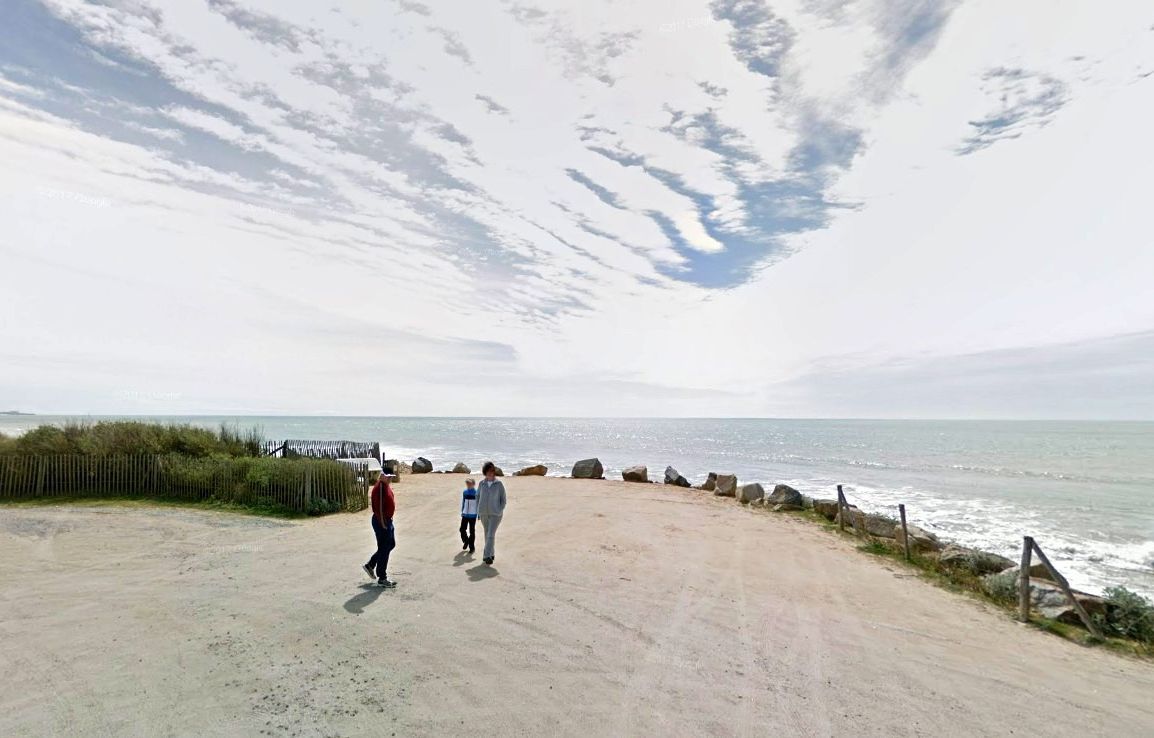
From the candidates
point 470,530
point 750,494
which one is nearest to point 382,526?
point 470,530

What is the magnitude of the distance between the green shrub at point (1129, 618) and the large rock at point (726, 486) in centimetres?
1318

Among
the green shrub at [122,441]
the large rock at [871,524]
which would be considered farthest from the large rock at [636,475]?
the green shrub at [122,441]

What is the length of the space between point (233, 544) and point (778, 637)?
9999 mm

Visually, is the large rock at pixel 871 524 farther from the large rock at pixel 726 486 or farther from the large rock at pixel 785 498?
the large rock at pixel 726 486

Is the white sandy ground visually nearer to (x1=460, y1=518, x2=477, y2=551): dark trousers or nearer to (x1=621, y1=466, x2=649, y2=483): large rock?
(x1=460, y1=518, x2=477, y2=551): dark trousers

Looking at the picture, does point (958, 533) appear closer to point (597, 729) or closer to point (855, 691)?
point (855, 691)

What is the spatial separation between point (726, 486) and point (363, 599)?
17.2m

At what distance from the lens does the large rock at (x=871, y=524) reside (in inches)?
591

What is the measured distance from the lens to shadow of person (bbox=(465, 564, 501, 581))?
9.23 meters

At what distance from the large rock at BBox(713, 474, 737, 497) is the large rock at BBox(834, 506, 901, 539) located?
6399 millimetres

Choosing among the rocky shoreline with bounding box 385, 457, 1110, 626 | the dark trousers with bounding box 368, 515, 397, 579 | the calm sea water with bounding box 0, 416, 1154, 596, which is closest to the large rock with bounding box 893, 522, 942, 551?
the rocky shoreline with bounding box 385, 457, 1110, 626

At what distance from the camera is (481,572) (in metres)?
9.55

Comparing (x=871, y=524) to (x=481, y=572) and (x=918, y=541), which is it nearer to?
(x=918, y=541)

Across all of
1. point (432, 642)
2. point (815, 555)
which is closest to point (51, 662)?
point (432, 642)
